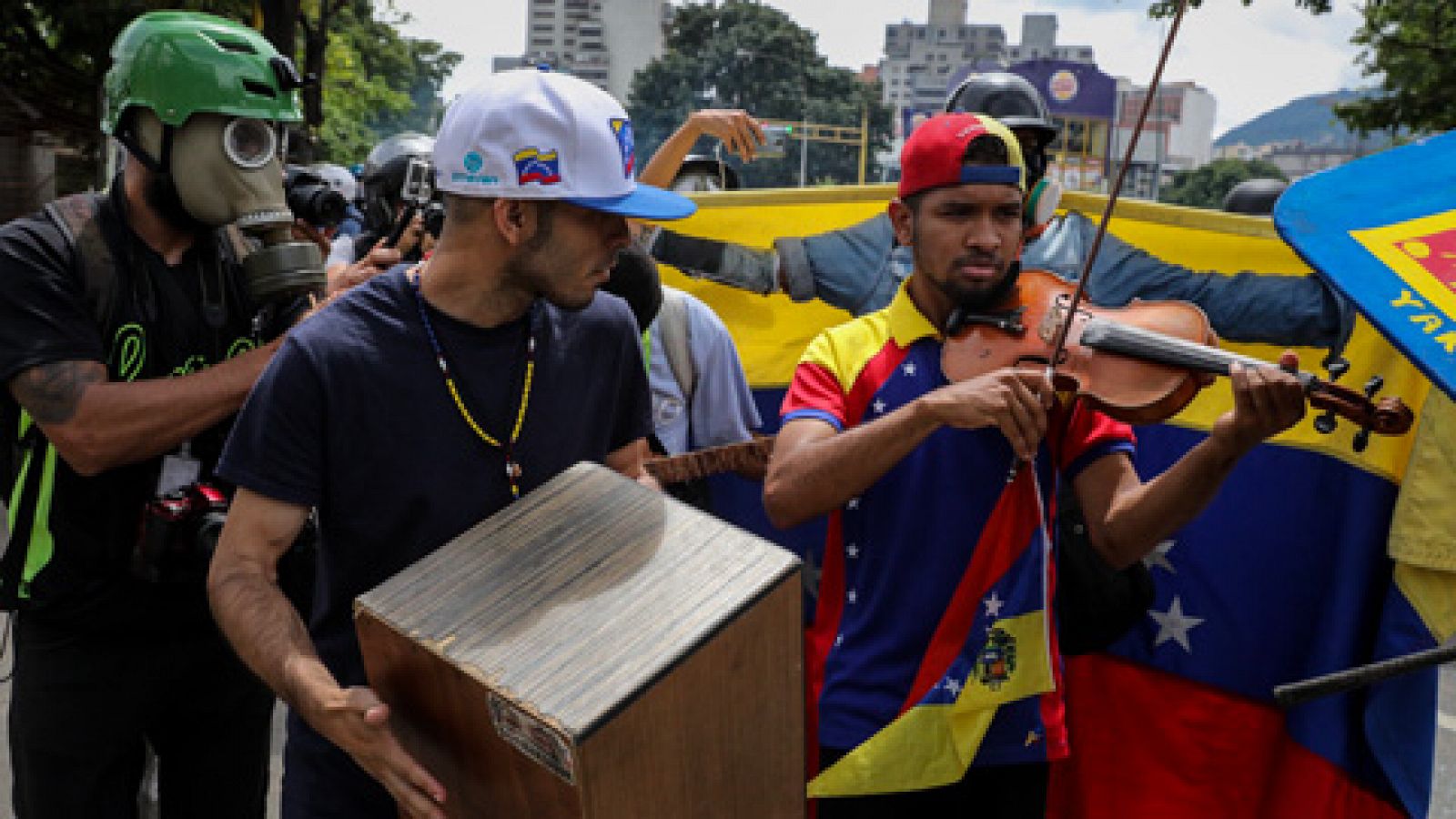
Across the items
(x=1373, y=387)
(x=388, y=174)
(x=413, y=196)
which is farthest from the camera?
(x=388, y=174)

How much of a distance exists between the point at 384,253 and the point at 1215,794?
2.56m

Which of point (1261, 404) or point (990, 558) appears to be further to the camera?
point (990, 558)

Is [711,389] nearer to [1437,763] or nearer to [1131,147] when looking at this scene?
[1131,147]

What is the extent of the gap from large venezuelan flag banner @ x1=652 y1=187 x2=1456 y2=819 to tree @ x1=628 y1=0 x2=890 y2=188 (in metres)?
66.6

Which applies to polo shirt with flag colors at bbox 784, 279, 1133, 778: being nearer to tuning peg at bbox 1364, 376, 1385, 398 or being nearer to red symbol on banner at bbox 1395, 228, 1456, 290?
tuning peg at bbox 1364, 376, 1385, 398

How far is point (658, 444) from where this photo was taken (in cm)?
320

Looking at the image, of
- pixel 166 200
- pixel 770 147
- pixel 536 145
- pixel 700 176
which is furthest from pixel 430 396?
pixel 770 147

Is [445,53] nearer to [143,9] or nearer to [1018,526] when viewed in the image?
[143,9]

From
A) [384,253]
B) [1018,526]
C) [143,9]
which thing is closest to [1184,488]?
[1018,526]

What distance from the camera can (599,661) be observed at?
1232 millimetres

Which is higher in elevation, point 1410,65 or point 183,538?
point 1410,65

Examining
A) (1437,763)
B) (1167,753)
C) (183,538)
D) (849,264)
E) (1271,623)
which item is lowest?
(1437,763)

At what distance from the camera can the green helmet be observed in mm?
2117

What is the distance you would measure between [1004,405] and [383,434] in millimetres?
966
